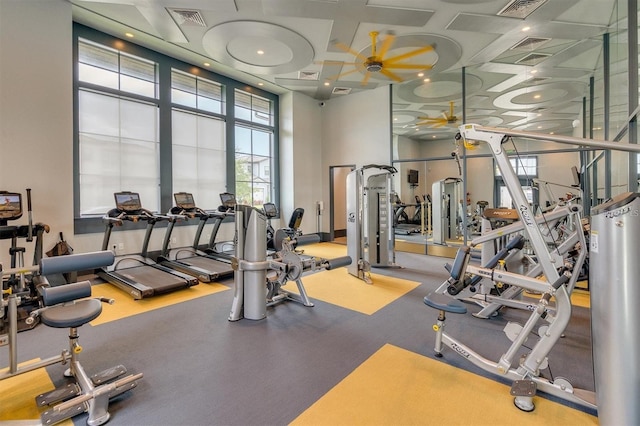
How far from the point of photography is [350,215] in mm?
5539

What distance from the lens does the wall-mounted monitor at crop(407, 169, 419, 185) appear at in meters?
8.53

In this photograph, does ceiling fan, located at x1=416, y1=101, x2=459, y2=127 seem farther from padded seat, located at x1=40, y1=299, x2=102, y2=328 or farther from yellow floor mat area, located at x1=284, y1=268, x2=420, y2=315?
padded seat, located at x1=40, y1=299, x2=102, y2=328

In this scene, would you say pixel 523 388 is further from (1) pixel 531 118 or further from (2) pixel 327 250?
(1) pixel 531 118

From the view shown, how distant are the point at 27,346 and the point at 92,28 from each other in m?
5.52

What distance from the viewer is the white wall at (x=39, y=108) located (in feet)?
14.4

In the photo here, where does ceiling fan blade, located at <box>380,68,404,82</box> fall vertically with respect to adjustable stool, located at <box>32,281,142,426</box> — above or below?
above

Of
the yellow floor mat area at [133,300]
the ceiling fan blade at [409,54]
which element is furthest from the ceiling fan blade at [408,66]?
the yellow floor mat area at [133,300]

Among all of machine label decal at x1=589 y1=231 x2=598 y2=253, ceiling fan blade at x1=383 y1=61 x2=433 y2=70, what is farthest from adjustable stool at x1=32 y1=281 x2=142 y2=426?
ceiling fan blade at x1=383 y1=61 x2=433 y2=70

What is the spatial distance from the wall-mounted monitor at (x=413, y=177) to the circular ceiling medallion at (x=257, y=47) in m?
4.07

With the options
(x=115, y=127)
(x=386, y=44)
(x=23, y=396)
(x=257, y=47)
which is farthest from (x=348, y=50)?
(x=23, y=396)

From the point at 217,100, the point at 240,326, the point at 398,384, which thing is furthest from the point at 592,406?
the point at 217,100

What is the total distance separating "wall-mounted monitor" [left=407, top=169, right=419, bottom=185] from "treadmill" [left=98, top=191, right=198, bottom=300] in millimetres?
6197

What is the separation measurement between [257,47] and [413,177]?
17.2 ft

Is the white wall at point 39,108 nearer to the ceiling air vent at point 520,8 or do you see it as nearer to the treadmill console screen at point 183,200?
the treadmill console screen at point 183,200
